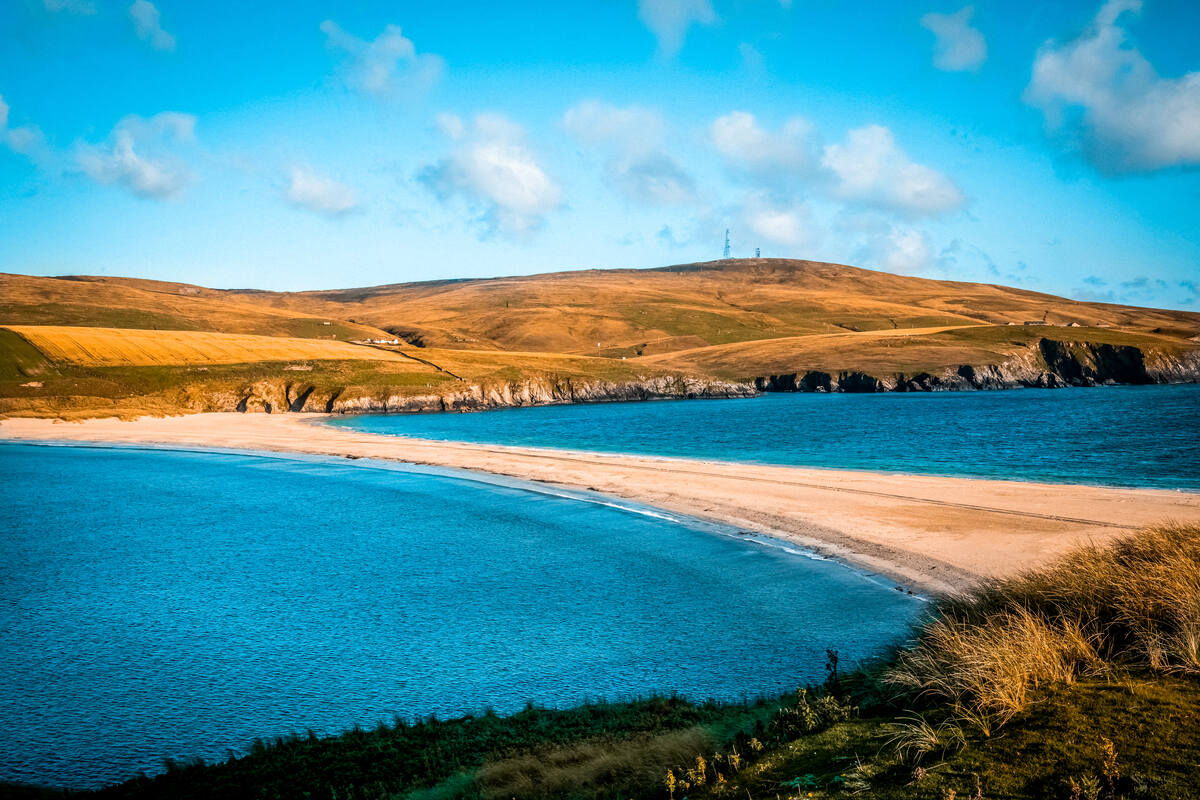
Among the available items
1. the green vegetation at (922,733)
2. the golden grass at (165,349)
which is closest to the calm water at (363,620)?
the green vegetation at (922,733)

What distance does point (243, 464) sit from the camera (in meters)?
54.1

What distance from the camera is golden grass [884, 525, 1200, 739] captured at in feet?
28.3

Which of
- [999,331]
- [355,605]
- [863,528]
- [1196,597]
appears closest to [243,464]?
[355,605]

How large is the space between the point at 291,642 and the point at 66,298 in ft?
745

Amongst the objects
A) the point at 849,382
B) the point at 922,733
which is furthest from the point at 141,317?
the point at 922,733

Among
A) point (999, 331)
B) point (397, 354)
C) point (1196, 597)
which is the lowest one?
point (1196, 597)

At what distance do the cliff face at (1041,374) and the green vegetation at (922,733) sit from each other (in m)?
131

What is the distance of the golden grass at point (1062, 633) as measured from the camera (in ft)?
28.3

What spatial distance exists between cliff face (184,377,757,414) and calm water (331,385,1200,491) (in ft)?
19.3

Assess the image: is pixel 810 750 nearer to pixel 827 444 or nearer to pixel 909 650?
pixel 909 650

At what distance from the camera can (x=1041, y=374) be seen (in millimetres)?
139250

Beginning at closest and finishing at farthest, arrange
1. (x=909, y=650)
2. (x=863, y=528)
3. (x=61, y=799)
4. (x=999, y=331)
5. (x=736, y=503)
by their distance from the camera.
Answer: (x=61, y=799) → (x=909, y=650) → (x=863, y=528) → (x=736, y=503) → (x=999, y=331)

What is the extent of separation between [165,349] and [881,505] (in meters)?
120

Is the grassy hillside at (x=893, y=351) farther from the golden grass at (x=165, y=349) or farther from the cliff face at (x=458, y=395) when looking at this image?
the golden grass at (x=165, y=349)
